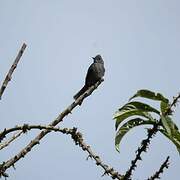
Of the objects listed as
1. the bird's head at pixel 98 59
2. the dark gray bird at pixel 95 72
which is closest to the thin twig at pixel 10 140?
the dark gray bird at pixel 95 72

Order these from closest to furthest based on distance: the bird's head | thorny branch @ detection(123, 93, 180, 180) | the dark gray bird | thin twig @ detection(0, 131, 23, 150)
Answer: thorny branch @ detection(123, 93, 180, 180), thin twig @ detection(0, 131, 23, 150), the dark gray bird, the bird's head

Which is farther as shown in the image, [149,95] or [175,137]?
[149,95]

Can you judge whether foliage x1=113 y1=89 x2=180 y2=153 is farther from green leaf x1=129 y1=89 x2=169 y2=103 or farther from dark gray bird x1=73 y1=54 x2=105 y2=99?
dark gray bird x1=73 y1=54 x2=105 y2=99

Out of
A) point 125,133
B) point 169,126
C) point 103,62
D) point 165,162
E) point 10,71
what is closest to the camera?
point 165,162

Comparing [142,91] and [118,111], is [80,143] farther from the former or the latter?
[142,91]

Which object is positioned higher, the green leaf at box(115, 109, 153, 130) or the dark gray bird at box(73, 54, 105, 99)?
the dark gray bird at box(73, 54, 105, 99)

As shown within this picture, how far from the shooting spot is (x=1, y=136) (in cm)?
205

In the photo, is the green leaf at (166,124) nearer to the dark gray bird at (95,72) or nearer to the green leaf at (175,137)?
the green leaf at (175,137)

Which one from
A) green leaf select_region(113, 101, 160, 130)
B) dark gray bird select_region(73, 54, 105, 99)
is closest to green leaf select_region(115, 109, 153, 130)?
green leaf select_region(113, 101, 160, 130)

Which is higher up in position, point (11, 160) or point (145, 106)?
point (11, 160)

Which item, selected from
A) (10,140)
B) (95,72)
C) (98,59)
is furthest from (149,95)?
(98,59)

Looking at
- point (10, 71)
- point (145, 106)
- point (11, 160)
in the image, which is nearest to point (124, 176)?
point (145, 106)

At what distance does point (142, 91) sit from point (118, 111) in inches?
7.0

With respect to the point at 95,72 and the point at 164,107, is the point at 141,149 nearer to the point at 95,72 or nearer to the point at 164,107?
the point at 164,107
